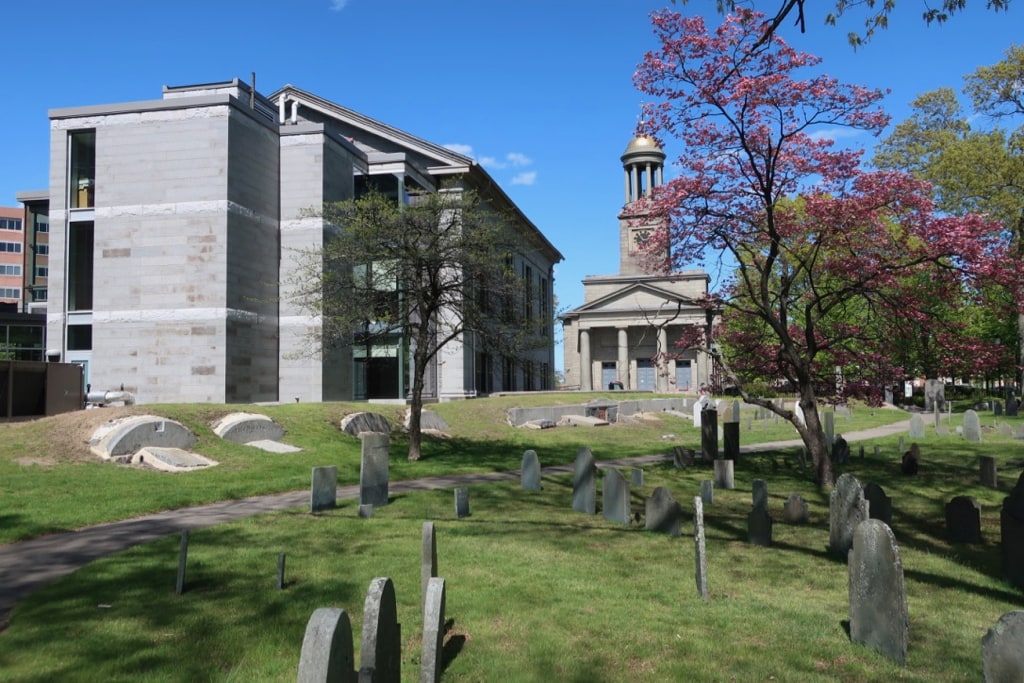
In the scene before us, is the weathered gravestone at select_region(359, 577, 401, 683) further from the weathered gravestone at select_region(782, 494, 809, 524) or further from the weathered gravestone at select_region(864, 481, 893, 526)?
Answer: the weathered gravestone at select_region(782, 494, 809, 524)

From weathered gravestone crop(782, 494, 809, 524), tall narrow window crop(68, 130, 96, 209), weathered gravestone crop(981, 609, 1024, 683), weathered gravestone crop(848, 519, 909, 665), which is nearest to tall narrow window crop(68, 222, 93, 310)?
tall narrow window crop(68, 130, 96, 209)

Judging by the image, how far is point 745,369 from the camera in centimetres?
1848

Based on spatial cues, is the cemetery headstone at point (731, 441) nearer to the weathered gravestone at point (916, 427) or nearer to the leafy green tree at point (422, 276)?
the leafy green tree at point (422, 276)

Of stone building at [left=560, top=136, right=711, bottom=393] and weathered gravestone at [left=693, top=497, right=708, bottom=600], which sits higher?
stone building at [left=560, top=136, right=711, bottom=393]

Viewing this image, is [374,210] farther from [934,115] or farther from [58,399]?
[934,115]

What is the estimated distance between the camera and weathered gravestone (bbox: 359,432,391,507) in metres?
12.9

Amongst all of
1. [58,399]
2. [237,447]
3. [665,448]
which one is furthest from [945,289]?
[58,399]

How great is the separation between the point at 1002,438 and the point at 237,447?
2652cm

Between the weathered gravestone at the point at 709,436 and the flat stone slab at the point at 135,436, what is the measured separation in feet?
46.5

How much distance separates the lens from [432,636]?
5188mm

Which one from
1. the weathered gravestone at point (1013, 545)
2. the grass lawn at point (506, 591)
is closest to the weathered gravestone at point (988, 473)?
the grass lawn at point (506, 591)

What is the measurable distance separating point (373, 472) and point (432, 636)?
8.12m

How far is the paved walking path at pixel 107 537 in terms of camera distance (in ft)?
27.5

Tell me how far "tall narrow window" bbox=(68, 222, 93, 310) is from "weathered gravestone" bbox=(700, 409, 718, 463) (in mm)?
27900
